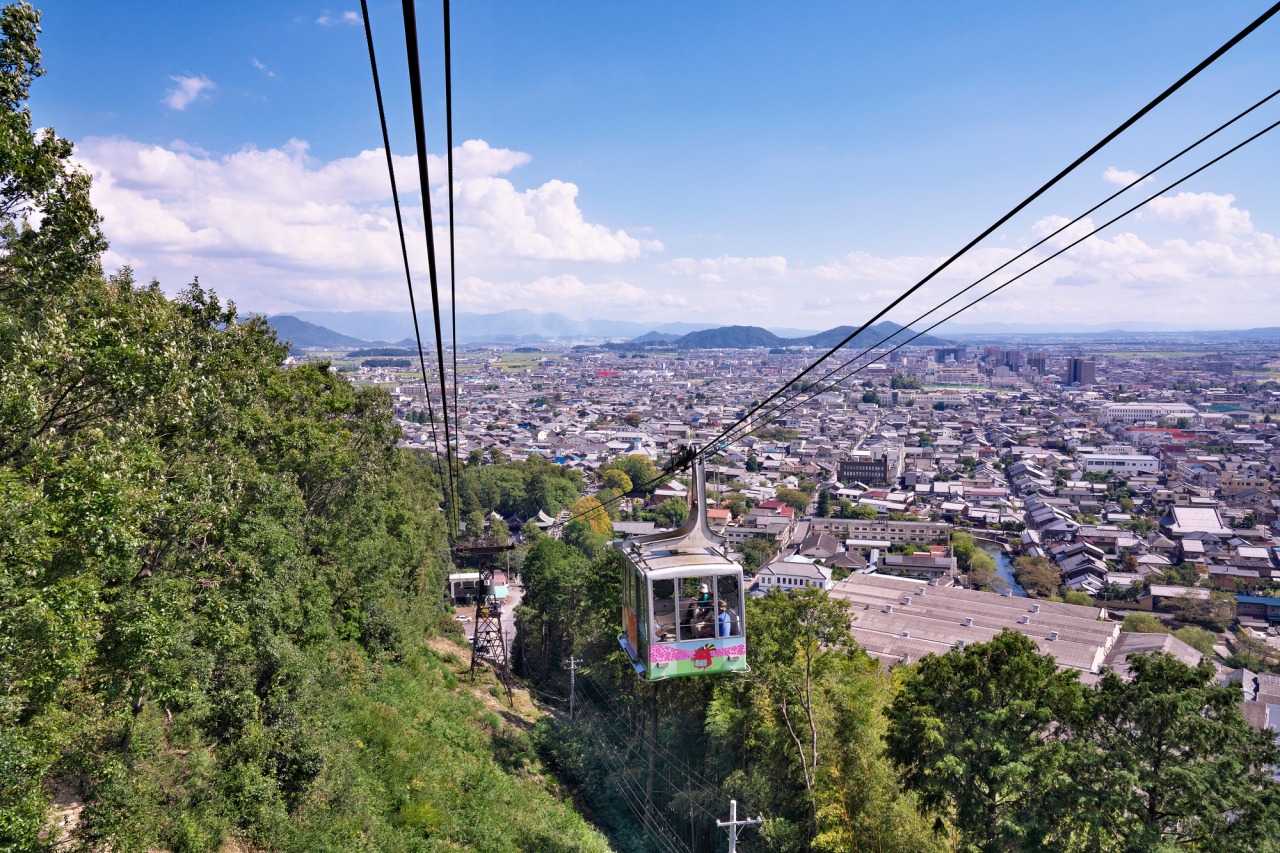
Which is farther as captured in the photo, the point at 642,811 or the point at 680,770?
the point at 680,770

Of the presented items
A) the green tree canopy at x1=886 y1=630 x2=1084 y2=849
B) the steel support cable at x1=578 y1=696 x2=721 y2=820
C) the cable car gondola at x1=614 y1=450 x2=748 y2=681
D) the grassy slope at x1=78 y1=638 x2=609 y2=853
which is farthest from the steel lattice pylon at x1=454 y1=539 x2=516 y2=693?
the green tree canopy at x1=886 y1=630 x2=1084 y2=849

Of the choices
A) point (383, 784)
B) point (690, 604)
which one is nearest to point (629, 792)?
point (383, 784)

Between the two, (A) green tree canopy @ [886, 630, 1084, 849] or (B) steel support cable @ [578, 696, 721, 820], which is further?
(B) steel support cable @ [578, 696, 721, 820]

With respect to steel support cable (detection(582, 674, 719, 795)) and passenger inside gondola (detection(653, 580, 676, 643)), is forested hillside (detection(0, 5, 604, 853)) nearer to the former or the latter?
steel support cable (detection(582, 674, 719, 795))

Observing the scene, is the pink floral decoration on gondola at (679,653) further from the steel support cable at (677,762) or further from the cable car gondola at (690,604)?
the steel support cable at (677,762)

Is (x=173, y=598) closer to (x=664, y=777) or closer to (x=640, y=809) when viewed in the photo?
(x=640, y=809)

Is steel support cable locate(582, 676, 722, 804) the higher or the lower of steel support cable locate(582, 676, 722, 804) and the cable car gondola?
the lower

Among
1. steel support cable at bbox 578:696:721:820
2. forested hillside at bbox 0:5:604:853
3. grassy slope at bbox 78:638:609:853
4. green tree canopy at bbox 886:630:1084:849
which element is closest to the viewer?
forested hillside at bbox 0:5:604:853
